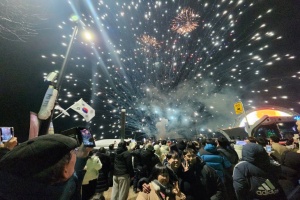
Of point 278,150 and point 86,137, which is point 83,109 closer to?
point 86,137

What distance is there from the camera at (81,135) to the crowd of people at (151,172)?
124 millimetres


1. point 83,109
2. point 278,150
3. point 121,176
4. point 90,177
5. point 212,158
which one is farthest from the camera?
point 83,109

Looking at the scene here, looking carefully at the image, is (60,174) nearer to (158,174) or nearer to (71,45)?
(158,174)

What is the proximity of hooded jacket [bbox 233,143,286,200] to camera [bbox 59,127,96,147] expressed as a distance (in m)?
3.01

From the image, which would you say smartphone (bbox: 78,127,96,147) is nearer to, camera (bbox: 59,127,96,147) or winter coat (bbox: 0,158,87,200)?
camera (bbox: 59,127,96,147)

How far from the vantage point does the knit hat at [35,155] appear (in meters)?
1.06

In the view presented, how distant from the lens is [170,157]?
379 centimetres

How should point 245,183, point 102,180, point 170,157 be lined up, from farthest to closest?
point 102,180 → point 170,157 → point 245,183

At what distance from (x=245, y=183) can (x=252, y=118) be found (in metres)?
21.5

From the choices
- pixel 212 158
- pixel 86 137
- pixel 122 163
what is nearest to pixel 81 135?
pixel 86 137

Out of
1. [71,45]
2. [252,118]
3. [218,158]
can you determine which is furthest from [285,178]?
[252,118]

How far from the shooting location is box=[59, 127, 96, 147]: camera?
2.38 meters

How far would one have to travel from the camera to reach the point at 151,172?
331 cm

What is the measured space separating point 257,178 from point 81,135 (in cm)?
338
